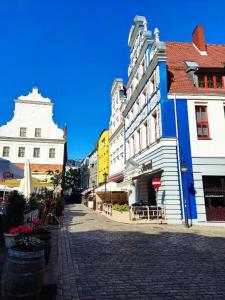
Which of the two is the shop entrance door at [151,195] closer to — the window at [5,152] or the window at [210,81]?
the window at [210,81]

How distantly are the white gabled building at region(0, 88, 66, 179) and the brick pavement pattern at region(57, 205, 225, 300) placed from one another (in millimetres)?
34008

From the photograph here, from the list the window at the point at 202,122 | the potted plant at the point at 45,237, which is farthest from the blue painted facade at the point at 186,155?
the potted plant at the point at 45,237

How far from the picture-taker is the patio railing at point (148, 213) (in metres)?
17.8

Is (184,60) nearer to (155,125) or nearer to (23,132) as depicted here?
(155,125)

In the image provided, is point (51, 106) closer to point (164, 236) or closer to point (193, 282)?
point (164, 236)

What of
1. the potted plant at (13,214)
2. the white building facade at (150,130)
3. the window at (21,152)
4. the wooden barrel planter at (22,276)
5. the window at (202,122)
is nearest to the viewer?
the wooden barrel planter at (22,276)

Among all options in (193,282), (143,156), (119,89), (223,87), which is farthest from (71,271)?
(119,89)

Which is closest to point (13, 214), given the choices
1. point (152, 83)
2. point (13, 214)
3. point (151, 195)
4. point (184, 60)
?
point (13, 214)

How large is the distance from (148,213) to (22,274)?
1384cm

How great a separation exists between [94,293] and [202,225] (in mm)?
13286

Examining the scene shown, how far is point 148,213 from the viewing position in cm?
1766

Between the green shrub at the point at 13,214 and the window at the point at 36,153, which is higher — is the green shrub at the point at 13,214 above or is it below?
below

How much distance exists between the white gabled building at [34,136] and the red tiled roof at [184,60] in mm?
26512

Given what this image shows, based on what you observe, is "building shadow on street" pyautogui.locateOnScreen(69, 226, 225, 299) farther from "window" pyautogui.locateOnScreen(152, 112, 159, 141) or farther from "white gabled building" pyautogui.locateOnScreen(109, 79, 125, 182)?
"white gabled building" pyautogui.locateOnScreen(109, 79, 125, 182)
